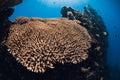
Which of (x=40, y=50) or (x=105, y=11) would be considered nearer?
(x=40, y=50)

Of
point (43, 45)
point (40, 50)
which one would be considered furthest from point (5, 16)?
point (40, 50)

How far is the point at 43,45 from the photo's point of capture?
15.7ft

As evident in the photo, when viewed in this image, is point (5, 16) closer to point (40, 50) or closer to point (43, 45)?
point (43, 45)

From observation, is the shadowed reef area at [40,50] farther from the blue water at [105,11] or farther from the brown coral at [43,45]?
the blue water at [105,11]

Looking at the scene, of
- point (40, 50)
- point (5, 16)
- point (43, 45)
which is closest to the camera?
point (40, 50)

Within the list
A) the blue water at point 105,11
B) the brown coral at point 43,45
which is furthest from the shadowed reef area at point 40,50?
the blue water at point 105,11

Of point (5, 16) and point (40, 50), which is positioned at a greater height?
point (5, 16)

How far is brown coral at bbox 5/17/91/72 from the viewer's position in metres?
4.52

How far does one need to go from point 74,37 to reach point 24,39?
1.63 meters

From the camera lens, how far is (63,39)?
5.34 m

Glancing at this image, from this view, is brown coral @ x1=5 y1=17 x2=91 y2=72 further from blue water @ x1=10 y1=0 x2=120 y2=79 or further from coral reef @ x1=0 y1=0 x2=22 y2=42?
blue water @ x1=10 y1=0 x2=120 y2=79

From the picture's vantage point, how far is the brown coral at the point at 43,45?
452 centimetres

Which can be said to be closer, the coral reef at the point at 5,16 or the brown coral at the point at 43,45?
the brown coral at the point at 43,45

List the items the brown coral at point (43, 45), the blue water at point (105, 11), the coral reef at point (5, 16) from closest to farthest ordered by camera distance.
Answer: the brown coral at point (43, 45) < the coral reef at point (5, 16) < the blue water at point (105, 11)
